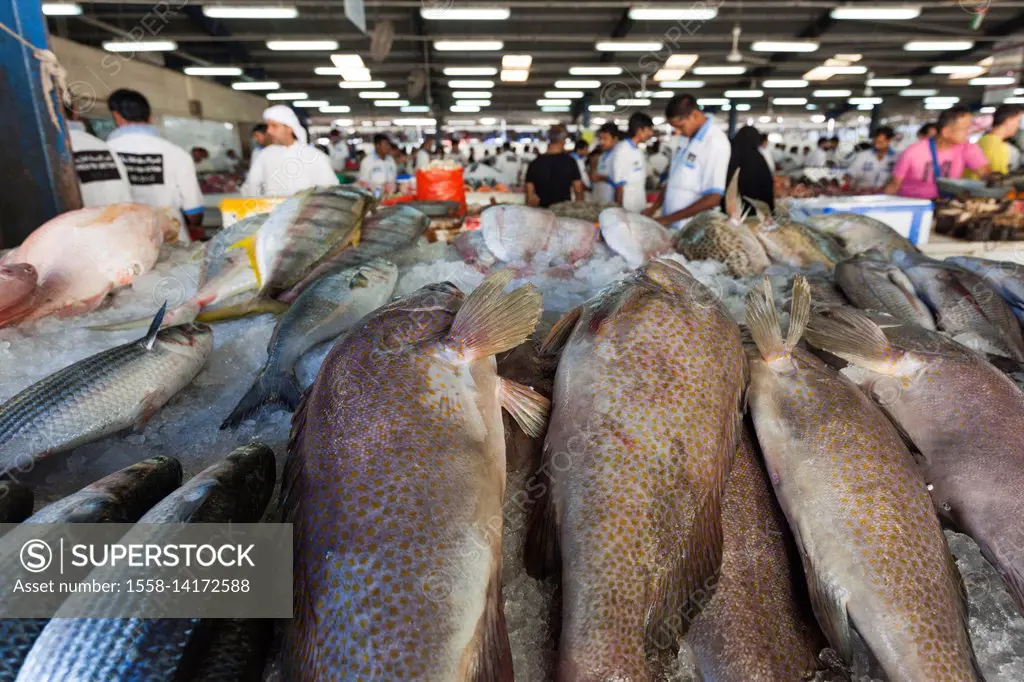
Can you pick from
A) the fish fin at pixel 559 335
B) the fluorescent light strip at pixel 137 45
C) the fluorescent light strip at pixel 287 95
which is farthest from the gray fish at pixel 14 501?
the fluorescent light strip at pixel 287 95

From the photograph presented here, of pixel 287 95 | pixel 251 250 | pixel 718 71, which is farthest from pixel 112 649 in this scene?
pixel 287 95

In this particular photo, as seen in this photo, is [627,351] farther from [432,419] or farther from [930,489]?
[930,489]

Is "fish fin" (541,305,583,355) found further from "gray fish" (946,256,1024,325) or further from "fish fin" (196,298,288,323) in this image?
"gray fish" (946,256,1024,325)

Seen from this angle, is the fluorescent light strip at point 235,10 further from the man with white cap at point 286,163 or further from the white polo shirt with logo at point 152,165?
the man with white cap at point 286,163

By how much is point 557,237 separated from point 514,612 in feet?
5.96

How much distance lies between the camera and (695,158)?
4.66 m

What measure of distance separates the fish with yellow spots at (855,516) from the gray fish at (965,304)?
88cm

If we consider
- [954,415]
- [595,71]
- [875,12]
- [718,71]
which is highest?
[875,12]

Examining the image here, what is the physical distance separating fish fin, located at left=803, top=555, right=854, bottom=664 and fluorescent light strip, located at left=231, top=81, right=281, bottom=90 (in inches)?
888

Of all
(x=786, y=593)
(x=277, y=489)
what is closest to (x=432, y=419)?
(x=277, y=489)

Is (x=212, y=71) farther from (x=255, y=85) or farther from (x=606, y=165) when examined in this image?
(x=606, y=165)

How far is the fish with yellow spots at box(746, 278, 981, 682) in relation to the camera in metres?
0.94

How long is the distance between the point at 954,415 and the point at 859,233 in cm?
193

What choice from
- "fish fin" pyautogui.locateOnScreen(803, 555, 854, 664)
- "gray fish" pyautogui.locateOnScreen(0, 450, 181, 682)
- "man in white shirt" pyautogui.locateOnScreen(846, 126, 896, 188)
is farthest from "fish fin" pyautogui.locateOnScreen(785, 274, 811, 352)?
"man in white shirt" pyautogui.locateOnScreen(846, 126, 896, 188)
